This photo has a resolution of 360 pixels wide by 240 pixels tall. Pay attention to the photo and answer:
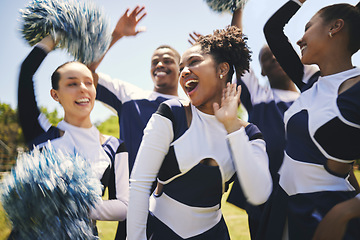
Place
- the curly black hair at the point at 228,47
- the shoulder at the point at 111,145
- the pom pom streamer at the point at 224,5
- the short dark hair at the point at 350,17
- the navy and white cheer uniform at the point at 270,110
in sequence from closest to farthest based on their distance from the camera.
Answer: the short dark hair at the point at 350,17 → the curly black hair at the point at 228,47 → the shoulder at the point at 111,145 → the pom pom streamer at the point at 224,5 → the navy and white cheer uniform at the point at 270,110

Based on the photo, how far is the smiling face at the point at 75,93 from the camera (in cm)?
184

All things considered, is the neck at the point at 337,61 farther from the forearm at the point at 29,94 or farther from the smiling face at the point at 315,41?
the forearm at the point at 29,94

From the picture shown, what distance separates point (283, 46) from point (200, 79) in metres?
0.71

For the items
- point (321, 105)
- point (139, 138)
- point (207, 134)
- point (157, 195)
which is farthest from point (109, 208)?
point (321, 105)

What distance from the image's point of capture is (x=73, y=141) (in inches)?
70.1

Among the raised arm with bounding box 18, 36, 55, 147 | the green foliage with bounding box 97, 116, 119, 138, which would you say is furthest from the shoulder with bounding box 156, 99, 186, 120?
the green foliage with bounding box 97, 116, 119, 138

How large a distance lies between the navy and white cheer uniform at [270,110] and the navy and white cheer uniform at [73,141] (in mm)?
1279

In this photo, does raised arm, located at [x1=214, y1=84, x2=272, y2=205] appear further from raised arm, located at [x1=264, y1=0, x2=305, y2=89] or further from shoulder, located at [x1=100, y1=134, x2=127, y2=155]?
shoulder, located at [x1=100, y1=134, x2=127, y2=155]

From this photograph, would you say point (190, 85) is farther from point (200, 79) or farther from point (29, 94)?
point (29, 94)

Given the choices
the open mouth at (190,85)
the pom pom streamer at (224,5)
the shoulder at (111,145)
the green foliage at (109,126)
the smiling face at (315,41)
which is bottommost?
the green foliage at (109,126)

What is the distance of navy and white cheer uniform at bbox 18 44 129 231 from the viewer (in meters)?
1.74

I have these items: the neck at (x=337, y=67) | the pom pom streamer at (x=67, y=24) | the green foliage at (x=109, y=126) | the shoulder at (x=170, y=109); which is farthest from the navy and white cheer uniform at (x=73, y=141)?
the green foliage at (x=109, y=126)

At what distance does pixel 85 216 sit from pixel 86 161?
31cm

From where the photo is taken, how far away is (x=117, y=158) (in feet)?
6.12
